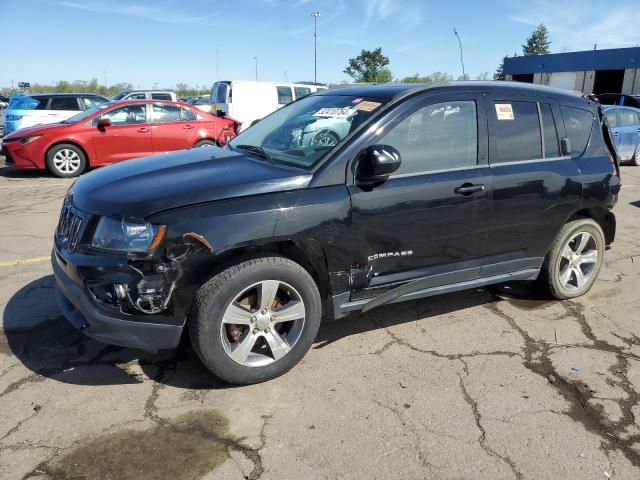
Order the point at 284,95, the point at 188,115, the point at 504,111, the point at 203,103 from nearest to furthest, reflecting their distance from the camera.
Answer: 1. the point at 504,111
2. the point at 188,115
3. the point at 284,95
4. the point at 203,103

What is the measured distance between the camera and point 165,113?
11.4 meters

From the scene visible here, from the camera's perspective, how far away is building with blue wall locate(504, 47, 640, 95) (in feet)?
119

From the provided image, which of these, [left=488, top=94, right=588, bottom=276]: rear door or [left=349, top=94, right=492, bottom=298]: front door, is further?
[left=488, top=94, right=588, bottom=276]: rear door

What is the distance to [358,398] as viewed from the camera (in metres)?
3.03

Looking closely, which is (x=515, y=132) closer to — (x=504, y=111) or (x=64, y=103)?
(x=504, y=111)

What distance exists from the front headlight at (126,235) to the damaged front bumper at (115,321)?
118 millimetres

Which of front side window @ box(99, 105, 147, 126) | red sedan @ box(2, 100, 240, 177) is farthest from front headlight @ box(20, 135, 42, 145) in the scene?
front side window @ box(99, 105, 147, 126)

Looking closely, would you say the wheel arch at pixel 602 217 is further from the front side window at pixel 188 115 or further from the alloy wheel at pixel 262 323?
Result: the front side window at pixel 188 115

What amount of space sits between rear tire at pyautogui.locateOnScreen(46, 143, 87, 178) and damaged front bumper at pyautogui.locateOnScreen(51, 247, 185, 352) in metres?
8.74

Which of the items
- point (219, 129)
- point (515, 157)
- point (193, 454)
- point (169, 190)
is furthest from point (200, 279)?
point (219, 129)

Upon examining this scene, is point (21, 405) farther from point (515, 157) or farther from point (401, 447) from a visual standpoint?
point (515, 157)

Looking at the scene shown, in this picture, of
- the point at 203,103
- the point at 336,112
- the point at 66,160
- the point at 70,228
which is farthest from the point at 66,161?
the point at 203,103

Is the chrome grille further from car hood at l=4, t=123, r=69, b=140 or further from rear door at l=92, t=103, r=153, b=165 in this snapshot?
car hood at l=4, t=123, r=69, b=140

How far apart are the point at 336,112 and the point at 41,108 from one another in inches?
517
